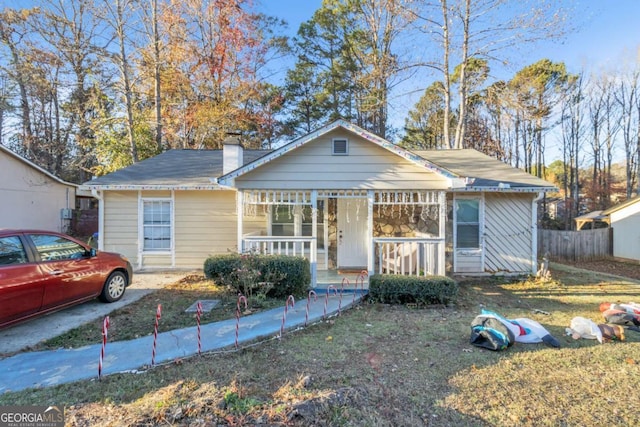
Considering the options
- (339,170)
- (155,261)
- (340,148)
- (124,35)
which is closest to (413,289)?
(339,170)

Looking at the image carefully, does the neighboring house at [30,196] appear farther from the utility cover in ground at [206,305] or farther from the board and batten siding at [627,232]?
the board and batten siding at [627,232]

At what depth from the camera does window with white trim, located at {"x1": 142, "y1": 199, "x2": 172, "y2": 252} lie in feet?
30.8

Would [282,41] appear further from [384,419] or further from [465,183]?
[384,419]

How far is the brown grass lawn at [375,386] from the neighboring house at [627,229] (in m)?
12.2

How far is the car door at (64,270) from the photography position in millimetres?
4703

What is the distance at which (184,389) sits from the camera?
2.98 m

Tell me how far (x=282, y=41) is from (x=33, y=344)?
63.9ft

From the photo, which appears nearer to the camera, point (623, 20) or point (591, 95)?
point (623, 20)

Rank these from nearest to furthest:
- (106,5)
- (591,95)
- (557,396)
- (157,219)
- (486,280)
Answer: (557,396) < (486,280) < (157,219) < (106,5) < (591,95)

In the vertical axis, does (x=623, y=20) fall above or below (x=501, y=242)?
above

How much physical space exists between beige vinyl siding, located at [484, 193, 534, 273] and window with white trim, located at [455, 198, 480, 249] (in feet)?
0.92

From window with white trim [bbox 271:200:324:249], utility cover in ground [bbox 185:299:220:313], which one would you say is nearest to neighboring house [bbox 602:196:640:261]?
window with white trim [bbox 271:200:324:249]

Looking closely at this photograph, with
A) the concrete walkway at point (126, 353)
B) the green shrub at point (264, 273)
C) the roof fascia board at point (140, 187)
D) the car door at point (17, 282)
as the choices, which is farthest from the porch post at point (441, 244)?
the car door at point (17, 282)

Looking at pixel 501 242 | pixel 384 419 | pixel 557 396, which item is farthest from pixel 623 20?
pixel 384 419
